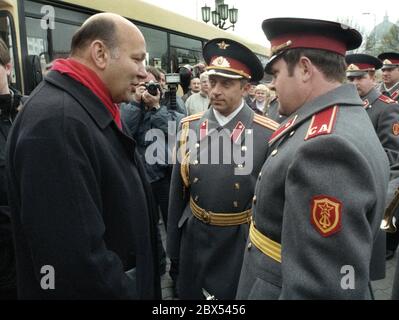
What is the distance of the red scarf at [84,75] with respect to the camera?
1.50 meters

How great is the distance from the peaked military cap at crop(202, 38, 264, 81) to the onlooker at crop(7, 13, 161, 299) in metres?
1.12

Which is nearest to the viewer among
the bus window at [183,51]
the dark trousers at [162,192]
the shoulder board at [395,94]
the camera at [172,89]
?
the dark trousers at [162,192]

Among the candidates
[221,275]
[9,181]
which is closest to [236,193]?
[221,275]

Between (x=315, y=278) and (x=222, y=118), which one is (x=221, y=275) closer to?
(x=222, y=118)

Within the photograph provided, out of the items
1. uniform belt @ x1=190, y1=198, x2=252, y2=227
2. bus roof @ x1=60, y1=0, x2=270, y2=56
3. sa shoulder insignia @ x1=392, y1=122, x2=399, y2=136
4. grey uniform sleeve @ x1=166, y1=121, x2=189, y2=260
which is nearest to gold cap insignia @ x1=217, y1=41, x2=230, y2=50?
grey uniform sleeve @ x1=166, y1=121, x2=189, y2=260

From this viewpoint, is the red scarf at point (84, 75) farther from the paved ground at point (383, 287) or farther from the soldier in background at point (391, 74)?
the soldier in background at point (391, 74)

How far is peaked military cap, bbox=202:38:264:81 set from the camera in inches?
108

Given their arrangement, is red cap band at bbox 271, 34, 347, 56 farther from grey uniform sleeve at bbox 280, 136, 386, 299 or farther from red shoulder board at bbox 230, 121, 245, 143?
red shoulder board at bbox 230, 121, 245, 143

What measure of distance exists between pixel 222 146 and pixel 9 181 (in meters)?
1.46

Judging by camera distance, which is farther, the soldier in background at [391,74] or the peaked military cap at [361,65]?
the soldier in background at [391,74]

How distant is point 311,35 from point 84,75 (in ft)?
3.12

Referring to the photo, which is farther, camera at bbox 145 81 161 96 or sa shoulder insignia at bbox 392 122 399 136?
sa shoulder insignia at bbox 392 122 399 136

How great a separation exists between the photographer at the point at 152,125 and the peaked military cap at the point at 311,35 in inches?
93.6

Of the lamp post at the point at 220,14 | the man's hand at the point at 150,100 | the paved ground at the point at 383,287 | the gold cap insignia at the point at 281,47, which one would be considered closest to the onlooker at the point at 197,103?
the man's hand at the point at 150,100
